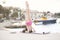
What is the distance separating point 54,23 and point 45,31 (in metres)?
0.12

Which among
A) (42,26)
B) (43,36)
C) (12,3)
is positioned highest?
(12,3)

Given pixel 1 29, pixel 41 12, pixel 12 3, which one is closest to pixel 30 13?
pixel 41 12

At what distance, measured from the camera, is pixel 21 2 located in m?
1.16

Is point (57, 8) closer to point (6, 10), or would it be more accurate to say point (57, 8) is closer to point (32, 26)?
Answer: point (32, 26)

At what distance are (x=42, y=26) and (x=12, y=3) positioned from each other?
0.40 meters

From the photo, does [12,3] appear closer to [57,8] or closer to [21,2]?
[21,2]

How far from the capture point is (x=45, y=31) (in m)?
1.15

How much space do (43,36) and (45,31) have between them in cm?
6

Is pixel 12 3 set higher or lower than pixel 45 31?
higher

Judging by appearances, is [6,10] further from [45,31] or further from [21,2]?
[45,31]

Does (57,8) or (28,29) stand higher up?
(57,8)

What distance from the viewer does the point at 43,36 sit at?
44.9 inches

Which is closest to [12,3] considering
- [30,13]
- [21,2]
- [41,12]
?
[21,2]

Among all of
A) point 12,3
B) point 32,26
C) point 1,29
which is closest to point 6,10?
point 12,3
